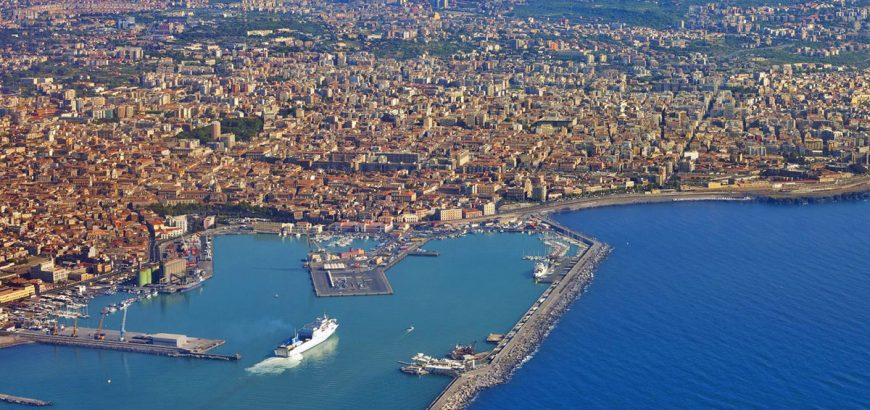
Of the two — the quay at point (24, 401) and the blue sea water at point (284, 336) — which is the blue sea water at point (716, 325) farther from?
the quay at point (24, 401)

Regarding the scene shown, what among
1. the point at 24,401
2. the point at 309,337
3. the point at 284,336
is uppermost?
the point at 309,337

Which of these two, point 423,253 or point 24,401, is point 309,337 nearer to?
point 24,401

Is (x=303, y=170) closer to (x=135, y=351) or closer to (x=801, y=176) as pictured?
(x=801, y=176)

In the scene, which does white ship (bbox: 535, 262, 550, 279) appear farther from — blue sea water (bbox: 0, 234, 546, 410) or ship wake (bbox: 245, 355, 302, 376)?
ship wake (bbox: 245, 355, 302, 376)

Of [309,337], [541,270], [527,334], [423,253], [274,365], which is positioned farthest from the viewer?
[423,253]

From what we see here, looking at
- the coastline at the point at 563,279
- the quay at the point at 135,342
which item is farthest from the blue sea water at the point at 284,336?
the coastline at the point at 563,279

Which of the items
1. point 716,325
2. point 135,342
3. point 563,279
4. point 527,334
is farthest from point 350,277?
point 716,325
